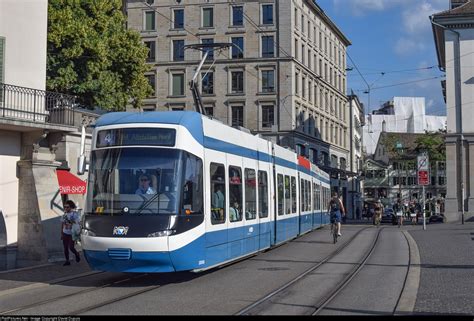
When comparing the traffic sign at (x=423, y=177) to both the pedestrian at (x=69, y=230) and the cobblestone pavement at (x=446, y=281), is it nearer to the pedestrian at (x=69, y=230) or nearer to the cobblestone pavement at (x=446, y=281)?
the cobblestone pavement at (x=446, y=281)

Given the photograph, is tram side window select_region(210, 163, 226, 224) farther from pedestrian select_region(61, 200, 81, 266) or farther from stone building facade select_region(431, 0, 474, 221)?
stone building facade select_region(431, 0, 474, 221)

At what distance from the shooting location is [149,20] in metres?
67.7

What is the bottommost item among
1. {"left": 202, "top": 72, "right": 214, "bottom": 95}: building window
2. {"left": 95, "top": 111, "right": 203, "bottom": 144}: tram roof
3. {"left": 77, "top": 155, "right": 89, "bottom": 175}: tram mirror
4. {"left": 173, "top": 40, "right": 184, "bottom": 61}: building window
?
{"left": 77, "top": 155, "right": 89, "bottom": 175}: tram mirror

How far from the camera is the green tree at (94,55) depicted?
2658 cm

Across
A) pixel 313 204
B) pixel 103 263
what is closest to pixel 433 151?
pixel 313 204

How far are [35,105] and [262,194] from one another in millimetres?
7261

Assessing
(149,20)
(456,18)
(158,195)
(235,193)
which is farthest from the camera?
(149,20)

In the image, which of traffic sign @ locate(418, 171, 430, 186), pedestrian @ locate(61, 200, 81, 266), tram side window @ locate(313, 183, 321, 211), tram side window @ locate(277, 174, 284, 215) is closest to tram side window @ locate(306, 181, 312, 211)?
tram side window @ locate(313, 183, 321, 211)

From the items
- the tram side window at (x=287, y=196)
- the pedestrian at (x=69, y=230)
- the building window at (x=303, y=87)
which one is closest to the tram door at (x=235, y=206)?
the pedestrian at (x=69, y=230)

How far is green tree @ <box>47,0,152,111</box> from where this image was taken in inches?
1046

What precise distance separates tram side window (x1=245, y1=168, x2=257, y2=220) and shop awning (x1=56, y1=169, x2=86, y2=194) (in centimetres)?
731

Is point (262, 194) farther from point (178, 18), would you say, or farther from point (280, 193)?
point (178, 18)

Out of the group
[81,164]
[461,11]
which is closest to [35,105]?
[81,164]

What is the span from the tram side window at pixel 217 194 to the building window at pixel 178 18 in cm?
5528
